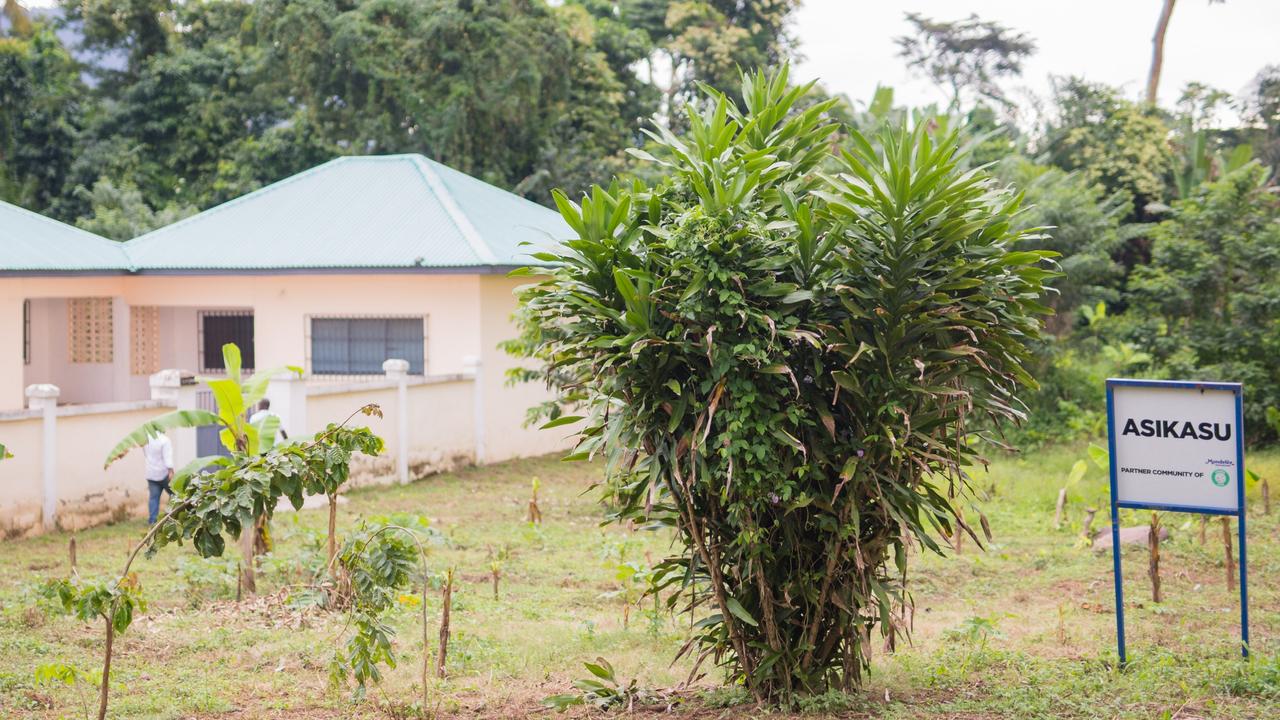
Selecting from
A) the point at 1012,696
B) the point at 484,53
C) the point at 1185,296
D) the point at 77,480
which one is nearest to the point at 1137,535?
the point at 1012,696

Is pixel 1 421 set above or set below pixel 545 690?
above

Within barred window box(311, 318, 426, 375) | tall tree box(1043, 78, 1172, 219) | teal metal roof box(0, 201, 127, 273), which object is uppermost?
tall tree box(1043, 78, 1172, 219)

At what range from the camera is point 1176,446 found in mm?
6719

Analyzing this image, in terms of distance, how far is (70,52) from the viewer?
98.9ft

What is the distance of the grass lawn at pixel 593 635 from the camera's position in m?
6.07

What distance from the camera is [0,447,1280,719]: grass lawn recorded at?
6.07 m

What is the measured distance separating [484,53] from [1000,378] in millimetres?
20674

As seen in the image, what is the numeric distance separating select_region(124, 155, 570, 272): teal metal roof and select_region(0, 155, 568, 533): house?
0.13 ft

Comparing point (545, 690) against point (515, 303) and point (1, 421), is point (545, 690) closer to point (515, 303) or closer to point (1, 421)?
point (1, 421)

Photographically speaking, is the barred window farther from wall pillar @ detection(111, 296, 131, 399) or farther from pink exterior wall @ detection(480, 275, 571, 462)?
wall pillar @ detection(111, 296, 131, 399)

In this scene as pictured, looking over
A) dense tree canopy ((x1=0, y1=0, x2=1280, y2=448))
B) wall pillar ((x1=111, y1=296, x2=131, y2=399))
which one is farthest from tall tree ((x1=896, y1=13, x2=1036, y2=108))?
wall pillar ((x1=111, y1=296, x2=131, y2=399))

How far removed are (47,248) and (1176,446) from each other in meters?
16.8

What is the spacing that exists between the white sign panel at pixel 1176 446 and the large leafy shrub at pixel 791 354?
1365 mm

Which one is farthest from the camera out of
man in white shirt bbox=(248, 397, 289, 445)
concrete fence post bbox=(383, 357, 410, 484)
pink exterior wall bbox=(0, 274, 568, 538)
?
concrete fence post bbox=(383, 357, 410, 484)
